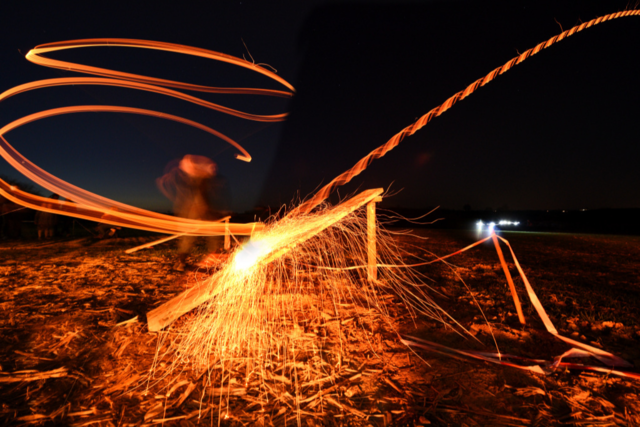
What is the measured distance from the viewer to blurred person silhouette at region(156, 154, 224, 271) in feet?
22.5

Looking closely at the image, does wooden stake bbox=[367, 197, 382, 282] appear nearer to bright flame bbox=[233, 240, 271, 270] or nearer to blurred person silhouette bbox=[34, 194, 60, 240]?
bright flame bbox=[233, 240, 271, 270]

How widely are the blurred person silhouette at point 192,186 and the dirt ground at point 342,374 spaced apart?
7.75ft

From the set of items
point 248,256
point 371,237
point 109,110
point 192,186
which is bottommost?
point 248,256

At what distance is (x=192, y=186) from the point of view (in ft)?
23.0

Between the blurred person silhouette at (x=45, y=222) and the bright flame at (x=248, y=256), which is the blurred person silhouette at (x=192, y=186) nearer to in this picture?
the bright flame at (x=248, y=256)

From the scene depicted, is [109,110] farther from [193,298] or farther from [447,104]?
[447,104]

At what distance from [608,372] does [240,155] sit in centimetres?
732

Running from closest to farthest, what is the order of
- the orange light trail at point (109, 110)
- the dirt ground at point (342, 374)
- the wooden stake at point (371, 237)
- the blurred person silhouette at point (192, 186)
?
the dirt ground at point (342, 374) → the orange light trail at point (109, 110) → the wooden stake at point (371, 237) → the blurred person silhouette at point (192, 186)

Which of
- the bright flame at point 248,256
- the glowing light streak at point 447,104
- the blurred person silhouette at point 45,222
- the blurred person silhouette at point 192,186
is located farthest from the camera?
the blurred person silhouette at point 45,222

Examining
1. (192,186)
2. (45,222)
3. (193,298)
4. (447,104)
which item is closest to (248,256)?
(193,298)

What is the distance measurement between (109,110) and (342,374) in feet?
23.4

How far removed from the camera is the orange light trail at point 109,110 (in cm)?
463

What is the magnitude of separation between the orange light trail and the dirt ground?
1339 mm

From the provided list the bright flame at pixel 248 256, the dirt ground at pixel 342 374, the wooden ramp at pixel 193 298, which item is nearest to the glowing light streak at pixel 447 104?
the wooden ramp at pixel 193 298
